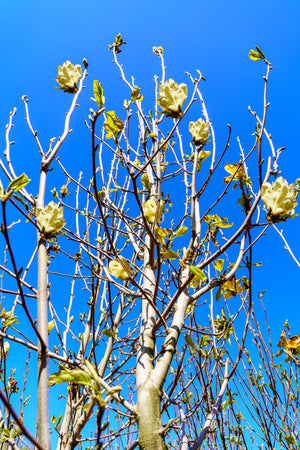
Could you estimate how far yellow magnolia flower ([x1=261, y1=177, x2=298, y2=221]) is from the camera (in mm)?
1061

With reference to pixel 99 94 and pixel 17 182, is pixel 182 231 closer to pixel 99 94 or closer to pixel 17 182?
pixel 99 94

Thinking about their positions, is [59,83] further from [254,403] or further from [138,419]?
[254,403]

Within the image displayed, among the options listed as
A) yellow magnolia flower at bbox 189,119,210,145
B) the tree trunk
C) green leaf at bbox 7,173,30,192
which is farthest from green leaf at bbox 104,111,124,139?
the tree trunk

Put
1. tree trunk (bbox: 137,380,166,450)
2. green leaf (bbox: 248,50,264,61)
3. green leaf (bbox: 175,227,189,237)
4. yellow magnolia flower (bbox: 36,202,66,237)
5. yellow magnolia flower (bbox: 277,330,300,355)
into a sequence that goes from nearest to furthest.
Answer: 1. tree trunk (bbox: 137,380,166,450)
2. yellow magnolia flower (bbox: 36,202,66,237)
3. green leaf (bbox: 248,50,264,61)
4. green leaf (bbox: 175,227,189,237)
5. yellow magnolia flower (bbox: 277,330,300,355)

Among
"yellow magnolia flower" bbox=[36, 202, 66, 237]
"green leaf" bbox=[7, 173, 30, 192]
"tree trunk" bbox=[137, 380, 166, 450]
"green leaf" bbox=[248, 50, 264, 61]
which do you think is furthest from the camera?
"green leaf" bbox=[248, 50, 264, 61]

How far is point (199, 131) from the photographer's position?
4.55 ft

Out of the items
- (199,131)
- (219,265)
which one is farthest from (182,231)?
(199,131)

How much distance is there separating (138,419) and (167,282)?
1271 mm

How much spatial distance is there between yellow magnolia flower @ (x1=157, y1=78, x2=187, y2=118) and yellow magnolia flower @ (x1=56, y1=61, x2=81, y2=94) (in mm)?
381

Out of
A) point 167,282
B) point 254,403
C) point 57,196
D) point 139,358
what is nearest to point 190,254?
point 139,358

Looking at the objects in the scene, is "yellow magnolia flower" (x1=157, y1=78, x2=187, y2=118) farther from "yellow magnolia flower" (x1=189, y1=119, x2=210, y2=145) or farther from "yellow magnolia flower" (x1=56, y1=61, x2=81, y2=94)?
"yellow magnolia flower" (x1=56, y1=61, x2=81, y2=94)

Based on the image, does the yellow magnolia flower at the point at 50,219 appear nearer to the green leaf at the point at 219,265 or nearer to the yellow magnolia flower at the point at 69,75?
the yellow magnolia flower at the point at 69,75

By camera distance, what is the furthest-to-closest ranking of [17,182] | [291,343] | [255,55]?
[291,343]
[255,55]
[17,182]

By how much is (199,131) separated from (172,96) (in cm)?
19
